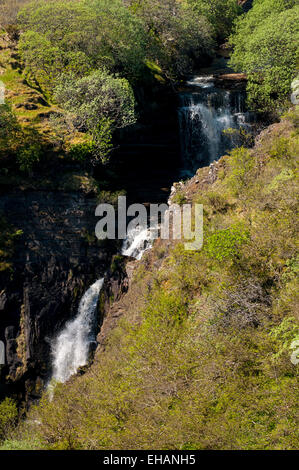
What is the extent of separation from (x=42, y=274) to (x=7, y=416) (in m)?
8.19

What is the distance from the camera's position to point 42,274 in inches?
864

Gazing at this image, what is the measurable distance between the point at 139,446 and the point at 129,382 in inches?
82.6

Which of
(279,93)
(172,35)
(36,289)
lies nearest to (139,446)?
(36,289)

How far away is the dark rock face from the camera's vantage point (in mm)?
20812

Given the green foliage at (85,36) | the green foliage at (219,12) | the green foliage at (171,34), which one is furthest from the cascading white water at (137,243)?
the green foliage at (219,12)

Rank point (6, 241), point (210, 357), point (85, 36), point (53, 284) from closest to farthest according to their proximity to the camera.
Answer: point (210, 357) → point (6, 241) → point (53, 284) → point (85, 36)

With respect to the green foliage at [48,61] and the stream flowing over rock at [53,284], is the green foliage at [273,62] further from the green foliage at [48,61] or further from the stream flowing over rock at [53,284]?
the green foliage at [48,61]

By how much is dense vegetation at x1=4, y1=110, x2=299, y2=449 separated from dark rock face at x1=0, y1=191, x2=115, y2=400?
5.02 meters

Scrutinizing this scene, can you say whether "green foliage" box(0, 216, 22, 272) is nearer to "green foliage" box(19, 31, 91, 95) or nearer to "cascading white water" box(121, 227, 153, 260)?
"cascading white water" box(121, 227, 153, 260)
